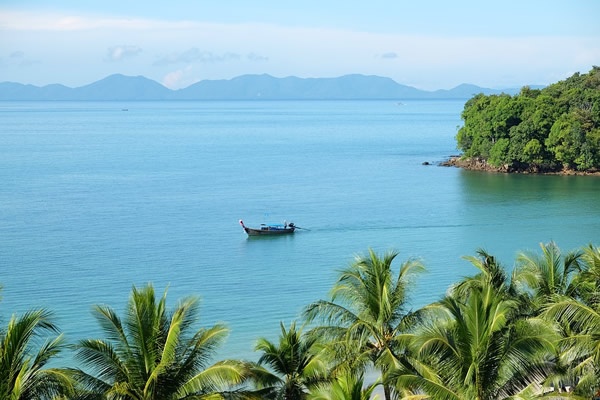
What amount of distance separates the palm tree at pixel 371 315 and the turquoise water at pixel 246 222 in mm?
12029

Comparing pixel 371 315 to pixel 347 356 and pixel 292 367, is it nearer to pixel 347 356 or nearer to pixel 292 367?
pixel 347 356

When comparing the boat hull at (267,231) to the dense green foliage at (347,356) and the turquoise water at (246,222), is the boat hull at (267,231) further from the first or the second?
the dense green foliage at (347,356)

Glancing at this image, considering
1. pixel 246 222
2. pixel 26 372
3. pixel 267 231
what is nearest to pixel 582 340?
pixel 26 372

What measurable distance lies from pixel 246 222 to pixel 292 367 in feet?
133

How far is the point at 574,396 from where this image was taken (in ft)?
47.2

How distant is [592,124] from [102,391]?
69895mm

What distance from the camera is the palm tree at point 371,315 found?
57.0ft

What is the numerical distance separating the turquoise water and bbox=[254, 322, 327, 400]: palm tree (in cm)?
1271

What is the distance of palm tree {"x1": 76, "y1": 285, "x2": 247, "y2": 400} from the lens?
1412 cm

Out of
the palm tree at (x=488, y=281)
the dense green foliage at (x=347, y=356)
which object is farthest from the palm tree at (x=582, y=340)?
the palm tree at (x=488, y=281)

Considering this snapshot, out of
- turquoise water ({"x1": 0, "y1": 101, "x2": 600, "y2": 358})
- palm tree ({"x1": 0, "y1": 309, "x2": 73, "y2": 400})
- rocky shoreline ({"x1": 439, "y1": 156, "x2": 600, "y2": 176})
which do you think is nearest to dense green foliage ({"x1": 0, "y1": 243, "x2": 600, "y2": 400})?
palm tree ({"x1": 0, "y1": 309, "x2": 73, "y2": 400})

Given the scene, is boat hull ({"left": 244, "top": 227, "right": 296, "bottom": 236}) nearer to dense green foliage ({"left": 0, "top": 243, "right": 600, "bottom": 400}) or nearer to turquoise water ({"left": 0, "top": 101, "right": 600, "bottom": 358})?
turquoise water ({"left": 0, "top": 101, "right": 600, "bottom": 358})

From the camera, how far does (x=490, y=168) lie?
81250mm

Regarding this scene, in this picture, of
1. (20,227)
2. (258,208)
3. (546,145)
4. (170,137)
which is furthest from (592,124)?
(170,137)
